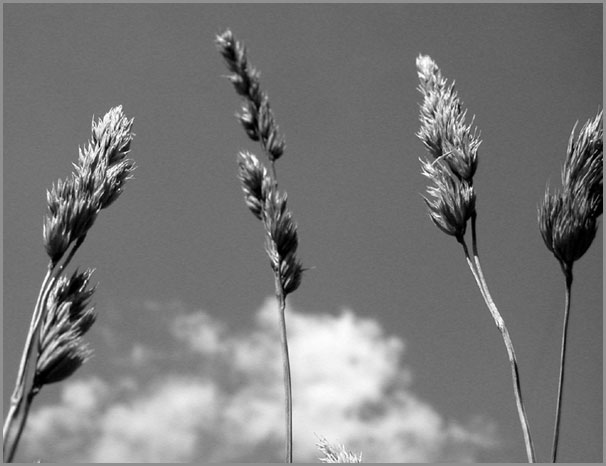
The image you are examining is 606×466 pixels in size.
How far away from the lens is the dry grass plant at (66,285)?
35.5 inches

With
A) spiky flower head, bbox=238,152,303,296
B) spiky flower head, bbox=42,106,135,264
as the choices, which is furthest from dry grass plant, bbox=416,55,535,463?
spiky flower head, bbox=42,106,135,264

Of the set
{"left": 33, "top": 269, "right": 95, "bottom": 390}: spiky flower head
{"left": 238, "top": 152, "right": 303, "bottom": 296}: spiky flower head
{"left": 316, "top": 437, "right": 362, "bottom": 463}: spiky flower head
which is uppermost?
{"left": 238, "top": 152, "right": 303, "bottom": 296}: spiky flower head

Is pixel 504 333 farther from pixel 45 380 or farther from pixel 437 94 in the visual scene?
pixel 45 380

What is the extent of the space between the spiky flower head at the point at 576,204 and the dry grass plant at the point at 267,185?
22.3 inches

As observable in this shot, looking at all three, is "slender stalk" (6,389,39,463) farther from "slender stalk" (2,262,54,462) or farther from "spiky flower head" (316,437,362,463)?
"spiky flower head" (316,437,362,463)

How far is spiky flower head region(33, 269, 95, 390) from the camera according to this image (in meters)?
0.94

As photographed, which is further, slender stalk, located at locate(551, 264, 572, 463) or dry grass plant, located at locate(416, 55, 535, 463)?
dry grass plant, located at locate(416, 55, 535, 463)

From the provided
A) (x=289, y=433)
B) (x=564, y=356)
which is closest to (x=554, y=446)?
(x=564, y=356)

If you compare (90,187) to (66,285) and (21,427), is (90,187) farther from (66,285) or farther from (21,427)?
(21,427)

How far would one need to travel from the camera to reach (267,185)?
129cm

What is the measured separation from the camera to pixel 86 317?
3.34ft

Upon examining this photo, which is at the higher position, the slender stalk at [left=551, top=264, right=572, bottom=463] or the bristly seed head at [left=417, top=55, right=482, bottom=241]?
the bristly seed head at [left=417, top=55, right=482, bottom=241]

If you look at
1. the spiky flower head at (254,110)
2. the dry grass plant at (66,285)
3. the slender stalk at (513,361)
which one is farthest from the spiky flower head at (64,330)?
the slender stalk at (513,361)

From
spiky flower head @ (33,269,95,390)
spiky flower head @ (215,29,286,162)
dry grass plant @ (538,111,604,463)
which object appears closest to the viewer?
spiky flower head @ (33,269,95,390)
